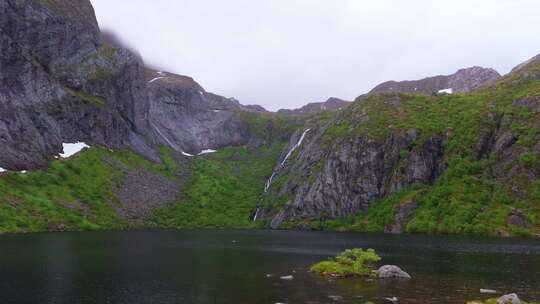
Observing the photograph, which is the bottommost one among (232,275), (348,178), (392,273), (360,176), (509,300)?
(232,275)

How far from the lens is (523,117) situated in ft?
557

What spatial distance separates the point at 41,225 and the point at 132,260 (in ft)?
256

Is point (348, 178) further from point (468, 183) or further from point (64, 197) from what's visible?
point (64, 197)

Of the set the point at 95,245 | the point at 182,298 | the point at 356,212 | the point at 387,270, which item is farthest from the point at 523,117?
the point at 182,298

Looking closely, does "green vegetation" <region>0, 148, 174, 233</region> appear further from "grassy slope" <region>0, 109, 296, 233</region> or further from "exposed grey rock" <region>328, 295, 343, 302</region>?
"exposed grey rock" <region>328, 295, 343, 302</region>

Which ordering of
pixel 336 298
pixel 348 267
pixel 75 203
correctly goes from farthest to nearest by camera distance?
1. pixel 75 203
2. pixel 348 267
3. pixel 336 298

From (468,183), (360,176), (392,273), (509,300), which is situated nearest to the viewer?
(509,300)

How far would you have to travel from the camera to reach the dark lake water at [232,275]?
4781cm

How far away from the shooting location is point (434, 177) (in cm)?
17738

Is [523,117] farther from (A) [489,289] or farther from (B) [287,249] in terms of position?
(A) [489,289]

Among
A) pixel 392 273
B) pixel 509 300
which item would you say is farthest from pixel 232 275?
pixel 509 300

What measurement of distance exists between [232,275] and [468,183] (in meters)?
123

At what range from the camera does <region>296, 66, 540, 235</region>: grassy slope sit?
14200cm

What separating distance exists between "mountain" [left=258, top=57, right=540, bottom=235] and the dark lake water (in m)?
55.1
